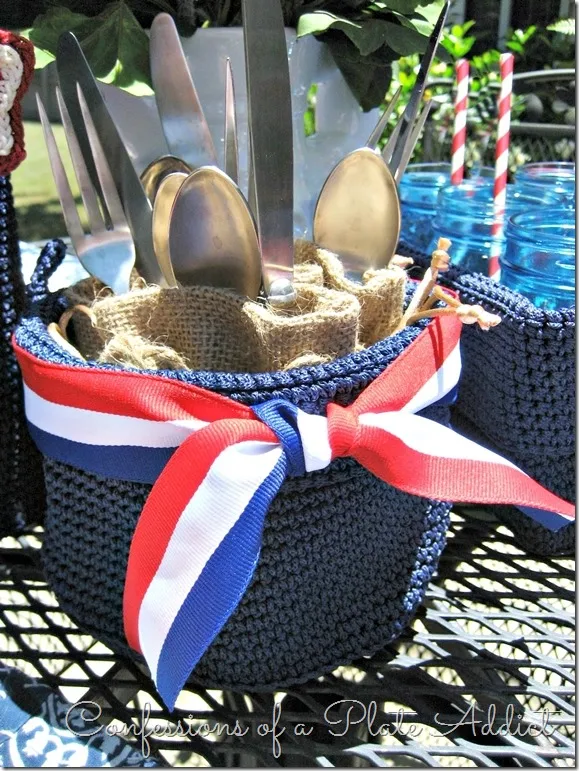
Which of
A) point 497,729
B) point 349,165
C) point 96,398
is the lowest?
point 497,729

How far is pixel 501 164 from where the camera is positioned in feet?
2.00

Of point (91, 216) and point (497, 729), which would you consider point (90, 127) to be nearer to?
point (91, 216)

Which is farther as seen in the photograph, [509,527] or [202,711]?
[509,527]

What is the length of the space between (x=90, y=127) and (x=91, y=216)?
51mm

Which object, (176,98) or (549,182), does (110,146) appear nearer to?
(176,98)

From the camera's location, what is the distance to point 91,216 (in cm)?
43

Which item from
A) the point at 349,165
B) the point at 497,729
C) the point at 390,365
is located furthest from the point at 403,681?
the point at 349,165

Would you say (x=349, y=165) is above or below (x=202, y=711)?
above

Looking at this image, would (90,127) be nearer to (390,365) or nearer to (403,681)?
(390,365)

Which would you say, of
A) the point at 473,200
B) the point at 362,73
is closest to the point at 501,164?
the point at 473,200

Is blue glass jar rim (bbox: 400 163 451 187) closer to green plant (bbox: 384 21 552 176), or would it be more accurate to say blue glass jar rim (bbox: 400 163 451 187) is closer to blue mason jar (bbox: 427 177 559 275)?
blue mason jar (bbox: 427 177 559 275)

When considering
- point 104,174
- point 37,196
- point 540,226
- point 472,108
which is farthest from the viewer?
point 37,196

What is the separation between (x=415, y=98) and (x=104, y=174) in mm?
210

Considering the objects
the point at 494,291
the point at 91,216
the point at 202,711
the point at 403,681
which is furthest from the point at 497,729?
the point at 91,216
